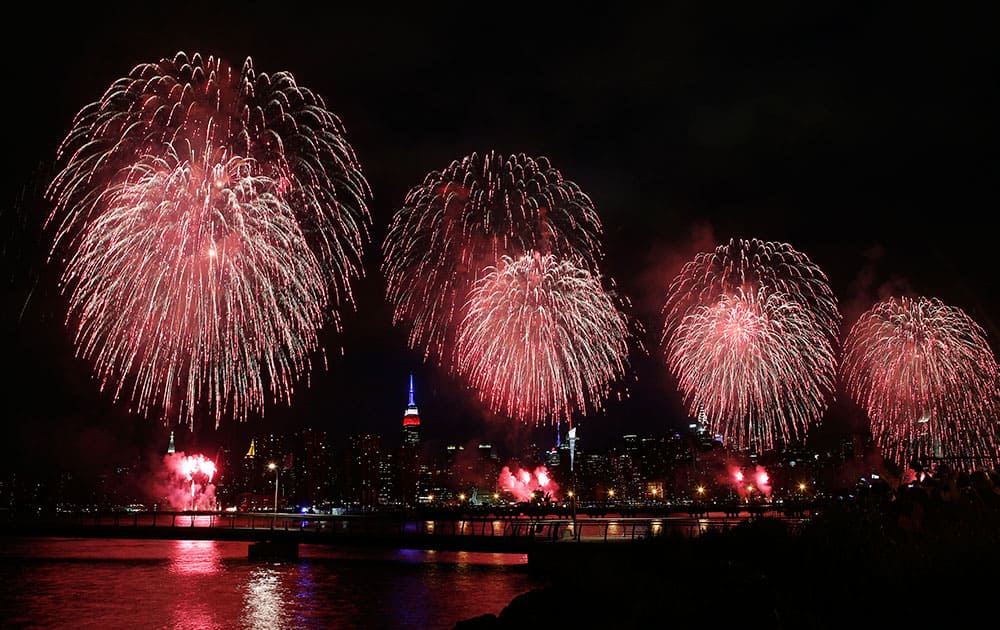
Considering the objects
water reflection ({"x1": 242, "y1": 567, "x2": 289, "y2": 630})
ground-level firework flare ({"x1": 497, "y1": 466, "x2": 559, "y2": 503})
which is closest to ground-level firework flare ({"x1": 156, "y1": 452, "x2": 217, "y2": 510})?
ground-level firework flare ({"x1": 497, "y1": 466, "x2": 559, "y2": 503})

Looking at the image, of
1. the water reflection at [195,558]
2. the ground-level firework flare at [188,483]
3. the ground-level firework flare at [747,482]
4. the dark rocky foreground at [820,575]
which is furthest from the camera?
the ground-level firework flare at [747,482]

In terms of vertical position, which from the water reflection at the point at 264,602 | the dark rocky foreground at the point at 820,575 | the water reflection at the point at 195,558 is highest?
the dark rocky foreground at the point at 820,575

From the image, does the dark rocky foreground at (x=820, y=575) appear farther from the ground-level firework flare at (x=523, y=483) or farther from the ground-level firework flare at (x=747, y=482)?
the ground-level firework flare at (x=747, y=482)

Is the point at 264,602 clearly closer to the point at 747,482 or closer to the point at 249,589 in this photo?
the point at 249,589

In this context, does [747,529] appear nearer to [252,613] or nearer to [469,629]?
[469,629]

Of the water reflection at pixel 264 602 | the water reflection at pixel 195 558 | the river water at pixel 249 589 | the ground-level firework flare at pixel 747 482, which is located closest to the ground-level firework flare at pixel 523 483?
the ground-level firework flare at pixel 747 482

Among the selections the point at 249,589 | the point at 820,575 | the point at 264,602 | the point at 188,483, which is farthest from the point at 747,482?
the point at 820,575

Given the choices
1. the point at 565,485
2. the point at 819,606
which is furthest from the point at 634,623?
the point at 565,485
